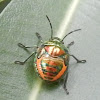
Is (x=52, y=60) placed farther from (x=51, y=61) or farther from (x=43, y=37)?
(x=43, y=37)

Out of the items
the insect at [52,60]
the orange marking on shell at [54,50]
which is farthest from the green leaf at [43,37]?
the orange marking on shell at [54,50]

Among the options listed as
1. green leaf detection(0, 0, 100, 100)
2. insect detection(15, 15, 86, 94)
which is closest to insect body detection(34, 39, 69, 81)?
insect detection(15, 15, 86, 94)

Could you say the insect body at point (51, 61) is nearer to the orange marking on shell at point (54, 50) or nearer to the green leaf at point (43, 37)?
the orange marking on shell at point (54, 50)

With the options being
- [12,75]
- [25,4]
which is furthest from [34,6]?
[12,75]

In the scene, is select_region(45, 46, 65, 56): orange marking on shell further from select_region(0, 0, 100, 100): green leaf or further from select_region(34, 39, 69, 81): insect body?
select_region(0, 0, 100, 100): green leaf

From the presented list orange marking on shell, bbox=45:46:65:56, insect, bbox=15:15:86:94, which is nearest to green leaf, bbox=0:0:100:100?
insect, bbox=15:15:86:94

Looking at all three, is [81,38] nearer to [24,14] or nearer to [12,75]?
[24,14]
